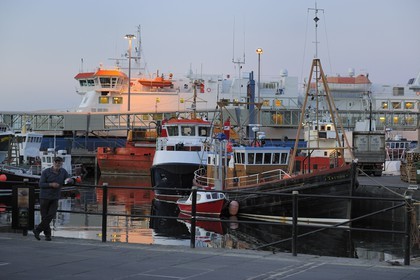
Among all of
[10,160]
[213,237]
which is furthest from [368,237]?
[10,160]

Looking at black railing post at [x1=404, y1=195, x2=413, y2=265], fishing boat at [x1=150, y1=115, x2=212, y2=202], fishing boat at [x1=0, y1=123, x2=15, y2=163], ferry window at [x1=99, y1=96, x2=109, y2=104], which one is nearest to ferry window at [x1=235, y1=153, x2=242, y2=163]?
fishing boat at [x1=150, y1=115, x2=212, y2=202]

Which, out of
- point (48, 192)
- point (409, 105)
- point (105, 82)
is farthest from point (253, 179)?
point (409, 105)

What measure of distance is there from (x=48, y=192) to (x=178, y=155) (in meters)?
30.3

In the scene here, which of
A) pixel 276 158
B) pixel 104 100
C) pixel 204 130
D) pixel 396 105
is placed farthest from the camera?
pixel 396 105

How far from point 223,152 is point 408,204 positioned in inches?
1023

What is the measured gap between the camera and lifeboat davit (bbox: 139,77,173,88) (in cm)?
8700

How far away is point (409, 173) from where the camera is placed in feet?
124

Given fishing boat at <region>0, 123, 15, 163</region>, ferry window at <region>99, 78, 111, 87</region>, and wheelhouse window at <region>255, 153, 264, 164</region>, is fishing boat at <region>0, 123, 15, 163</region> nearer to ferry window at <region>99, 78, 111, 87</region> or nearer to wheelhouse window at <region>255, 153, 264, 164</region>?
wheelhouse window at <region>255, 153, 264, 164</region>

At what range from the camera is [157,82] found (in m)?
87.5

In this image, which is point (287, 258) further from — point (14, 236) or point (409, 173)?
point (409, 173)

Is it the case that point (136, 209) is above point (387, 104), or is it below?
below

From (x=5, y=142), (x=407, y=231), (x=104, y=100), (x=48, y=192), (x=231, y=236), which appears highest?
(x=104, y=100)

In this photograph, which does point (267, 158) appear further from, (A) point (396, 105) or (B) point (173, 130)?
(A) point (396, 105)

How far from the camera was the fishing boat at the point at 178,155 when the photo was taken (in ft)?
140
